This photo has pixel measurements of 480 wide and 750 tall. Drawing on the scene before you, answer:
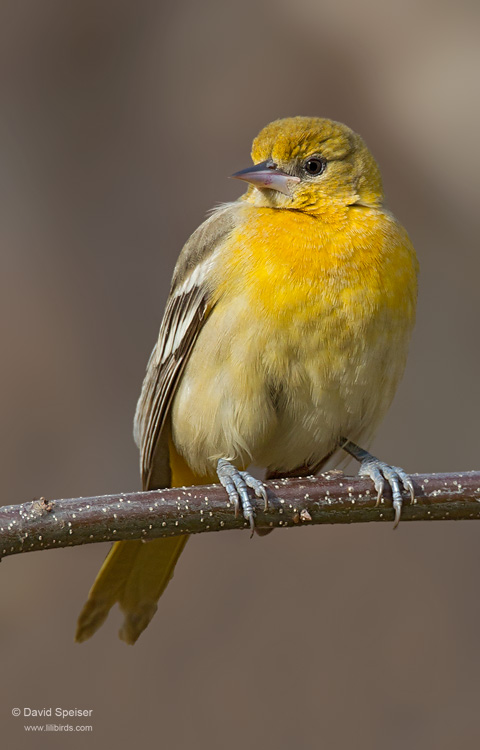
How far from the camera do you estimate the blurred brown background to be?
5.74 m

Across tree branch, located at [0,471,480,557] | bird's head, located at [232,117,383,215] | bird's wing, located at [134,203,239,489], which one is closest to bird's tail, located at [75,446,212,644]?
bird's wing, located at [134,203,239,489]

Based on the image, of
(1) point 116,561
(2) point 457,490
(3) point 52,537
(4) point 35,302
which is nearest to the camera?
(3) point 52,537

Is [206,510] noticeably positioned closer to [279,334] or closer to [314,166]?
[279,334]

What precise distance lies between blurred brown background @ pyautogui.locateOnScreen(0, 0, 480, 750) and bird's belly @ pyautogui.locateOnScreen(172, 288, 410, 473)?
162 cm

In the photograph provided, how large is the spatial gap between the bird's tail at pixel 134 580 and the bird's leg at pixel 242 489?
2.08 feet

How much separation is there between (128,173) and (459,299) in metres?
2.41

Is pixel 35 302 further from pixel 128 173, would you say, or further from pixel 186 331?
pixel 186 331

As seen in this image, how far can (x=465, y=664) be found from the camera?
582 centimetres

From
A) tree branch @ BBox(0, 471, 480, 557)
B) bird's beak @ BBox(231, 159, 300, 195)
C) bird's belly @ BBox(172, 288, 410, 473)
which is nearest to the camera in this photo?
tree branch @ BBox(0, 471, 480, 557)

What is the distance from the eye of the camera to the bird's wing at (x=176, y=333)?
4.58 m

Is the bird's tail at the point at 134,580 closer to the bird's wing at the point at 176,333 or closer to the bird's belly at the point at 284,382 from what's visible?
the bird's wing at the point at 176,333

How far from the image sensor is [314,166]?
4.65 meters

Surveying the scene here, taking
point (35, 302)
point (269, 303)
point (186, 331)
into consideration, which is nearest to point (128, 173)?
point (35, 302)

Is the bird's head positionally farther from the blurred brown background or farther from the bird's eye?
the blurred brown background
